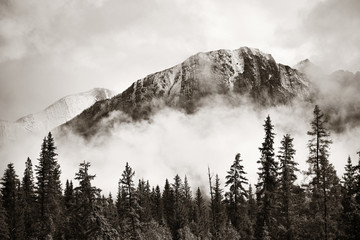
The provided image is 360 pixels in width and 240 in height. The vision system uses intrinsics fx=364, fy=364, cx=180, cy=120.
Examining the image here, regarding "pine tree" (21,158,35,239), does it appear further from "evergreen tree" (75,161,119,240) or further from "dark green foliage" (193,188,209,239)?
"dark green foliage" (193,188,209,239)

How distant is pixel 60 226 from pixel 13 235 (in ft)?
21.1

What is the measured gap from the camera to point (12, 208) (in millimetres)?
55031

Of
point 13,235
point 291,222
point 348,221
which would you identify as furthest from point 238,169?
point 13,235

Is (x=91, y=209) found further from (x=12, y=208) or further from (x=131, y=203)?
(x=12, y=208)

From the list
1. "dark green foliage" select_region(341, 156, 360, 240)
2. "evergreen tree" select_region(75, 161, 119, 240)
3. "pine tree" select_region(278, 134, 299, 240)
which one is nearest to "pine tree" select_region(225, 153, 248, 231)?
"pine tree" select_region(278, 134, 299, 240)

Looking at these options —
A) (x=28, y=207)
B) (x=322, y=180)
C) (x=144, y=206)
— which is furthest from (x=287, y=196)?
(x=144, y=206)

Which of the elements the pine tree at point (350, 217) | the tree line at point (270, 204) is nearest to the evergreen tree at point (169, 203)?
the tree line at point (270, 204)

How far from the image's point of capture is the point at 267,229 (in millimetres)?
33781

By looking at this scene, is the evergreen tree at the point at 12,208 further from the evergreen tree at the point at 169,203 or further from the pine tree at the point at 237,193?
the evergreen tree at the point at 169,203

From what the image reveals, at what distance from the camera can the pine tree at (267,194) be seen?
34.2 m

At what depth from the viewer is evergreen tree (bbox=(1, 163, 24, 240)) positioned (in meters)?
50.9

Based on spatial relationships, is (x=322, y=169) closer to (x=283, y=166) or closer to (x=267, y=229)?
(x=283, y=166)

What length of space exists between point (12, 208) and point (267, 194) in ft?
131

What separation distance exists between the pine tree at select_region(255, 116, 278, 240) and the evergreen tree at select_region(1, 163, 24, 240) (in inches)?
1333
